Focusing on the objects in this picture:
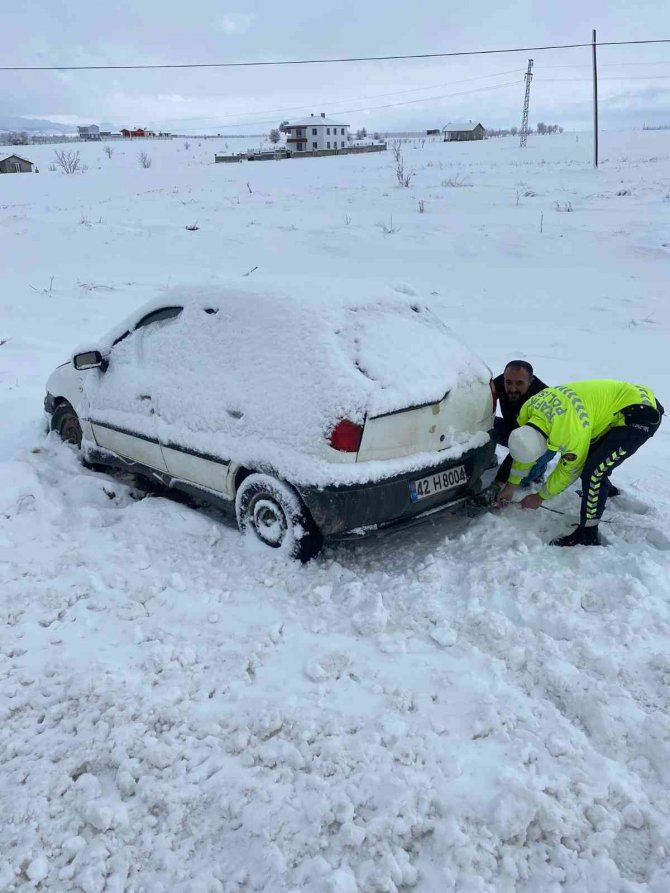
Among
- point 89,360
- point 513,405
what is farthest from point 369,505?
point 89,360

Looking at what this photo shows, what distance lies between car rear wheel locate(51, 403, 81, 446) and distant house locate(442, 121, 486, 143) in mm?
63450

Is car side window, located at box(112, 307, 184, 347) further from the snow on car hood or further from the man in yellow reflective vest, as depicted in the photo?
the man in yellow reflective vest

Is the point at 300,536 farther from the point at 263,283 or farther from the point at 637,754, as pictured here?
the point at 637,754

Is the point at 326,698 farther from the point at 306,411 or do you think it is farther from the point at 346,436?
the point at 306,411

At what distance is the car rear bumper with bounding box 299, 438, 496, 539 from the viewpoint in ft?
12.1

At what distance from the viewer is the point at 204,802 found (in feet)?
8.01

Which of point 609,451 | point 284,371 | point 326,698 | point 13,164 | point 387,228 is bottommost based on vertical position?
point 326,698

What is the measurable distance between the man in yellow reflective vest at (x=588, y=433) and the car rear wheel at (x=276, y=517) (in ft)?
4.68

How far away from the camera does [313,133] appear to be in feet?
224

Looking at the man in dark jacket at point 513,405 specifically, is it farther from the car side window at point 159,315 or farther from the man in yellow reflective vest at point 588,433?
the car side window at point 159,315

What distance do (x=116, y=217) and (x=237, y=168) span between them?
15722 millimetres

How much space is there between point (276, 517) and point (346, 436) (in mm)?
755

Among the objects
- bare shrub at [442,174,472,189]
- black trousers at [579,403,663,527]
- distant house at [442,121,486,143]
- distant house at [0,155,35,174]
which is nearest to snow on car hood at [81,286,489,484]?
black trousers at [579,403,663,527]

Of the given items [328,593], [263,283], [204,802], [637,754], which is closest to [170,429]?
[263,283]
